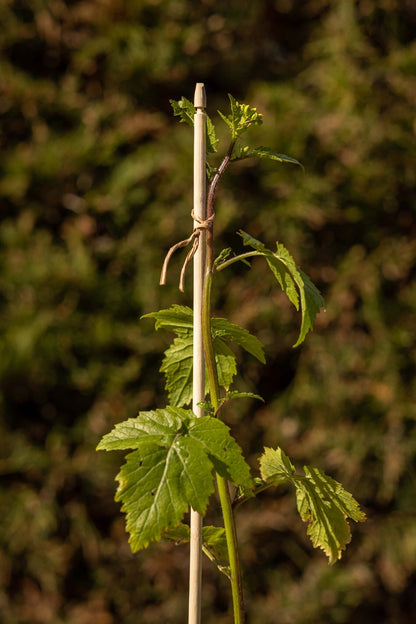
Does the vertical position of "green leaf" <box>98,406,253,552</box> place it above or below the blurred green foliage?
below

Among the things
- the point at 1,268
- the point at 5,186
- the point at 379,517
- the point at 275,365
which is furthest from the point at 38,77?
the point at 379,517

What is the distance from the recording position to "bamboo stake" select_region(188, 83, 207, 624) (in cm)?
46

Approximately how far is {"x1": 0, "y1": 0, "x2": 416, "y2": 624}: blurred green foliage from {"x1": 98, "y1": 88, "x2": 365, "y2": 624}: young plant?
1.16 m

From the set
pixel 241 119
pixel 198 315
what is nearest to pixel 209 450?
pixel 198 315

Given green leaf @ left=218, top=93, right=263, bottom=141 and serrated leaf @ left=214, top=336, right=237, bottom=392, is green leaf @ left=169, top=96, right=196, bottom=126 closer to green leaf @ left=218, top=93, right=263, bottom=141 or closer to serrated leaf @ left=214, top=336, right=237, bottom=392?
green leaf @ left=218, top=93, right=263, bottom=141

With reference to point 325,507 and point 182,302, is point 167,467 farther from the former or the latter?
point 182,302

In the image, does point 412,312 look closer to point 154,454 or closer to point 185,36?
point 185,36

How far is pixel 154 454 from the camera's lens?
40 centimetres

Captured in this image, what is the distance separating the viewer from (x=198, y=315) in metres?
0.47

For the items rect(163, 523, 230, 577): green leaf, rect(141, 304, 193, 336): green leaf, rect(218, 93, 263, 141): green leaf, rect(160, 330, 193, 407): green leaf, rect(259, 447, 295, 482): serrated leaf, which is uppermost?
rect(218, 93, 263, 141): green leaf

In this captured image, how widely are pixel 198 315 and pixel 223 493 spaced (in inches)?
5.4

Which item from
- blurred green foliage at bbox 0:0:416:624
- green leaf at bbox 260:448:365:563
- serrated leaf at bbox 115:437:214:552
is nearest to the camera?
serrated leaf at bbox 115:437:214:552

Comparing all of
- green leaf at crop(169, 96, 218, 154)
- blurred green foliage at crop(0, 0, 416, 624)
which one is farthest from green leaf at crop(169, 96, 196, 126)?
blurred green foliage at crop(0, 0, 416, 624)

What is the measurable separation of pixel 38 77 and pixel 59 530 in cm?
138
